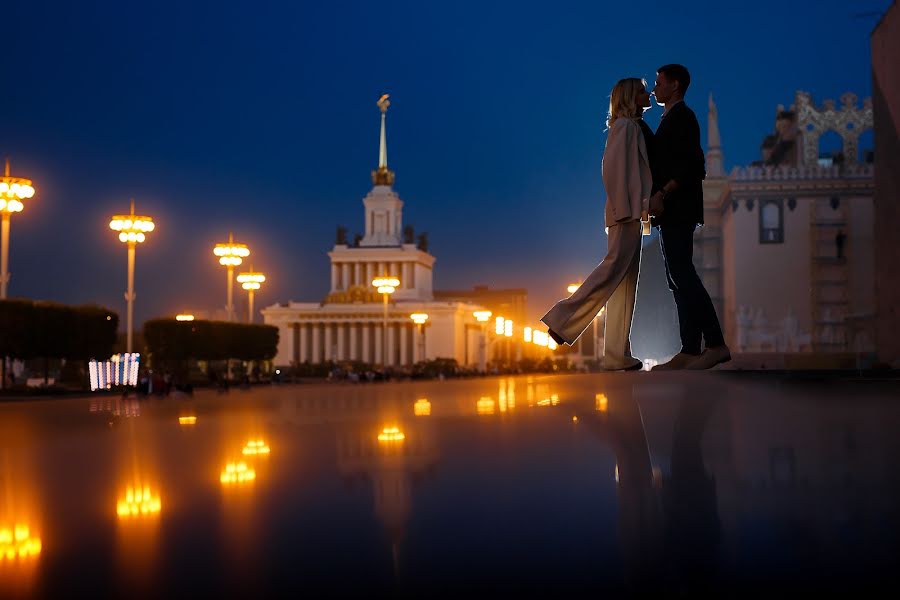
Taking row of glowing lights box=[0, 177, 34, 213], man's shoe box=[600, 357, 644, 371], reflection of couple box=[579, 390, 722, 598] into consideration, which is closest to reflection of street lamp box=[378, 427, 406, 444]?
reflection of couple box=[579, 390, 722, 598]

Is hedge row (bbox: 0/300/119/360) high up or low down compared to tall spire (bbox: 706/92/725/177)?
down

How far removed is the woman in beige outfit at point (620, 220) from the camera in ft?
23.6

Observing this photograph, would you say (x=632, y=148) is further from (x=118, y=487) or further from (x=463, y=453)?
(x=118, y=487)

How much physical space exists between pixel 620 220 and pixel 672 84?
47.6 inches

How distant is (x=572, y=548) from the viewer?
196 centimetres

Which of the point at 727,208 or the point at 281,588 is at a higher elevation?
the point at 727,208

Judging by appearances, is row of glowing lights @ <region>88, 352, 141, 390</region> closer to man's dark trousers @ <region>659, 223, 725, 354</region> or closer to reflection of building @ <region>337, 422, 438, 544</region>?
man's dark trousers @ <region>659, 223, 725, 354</region>

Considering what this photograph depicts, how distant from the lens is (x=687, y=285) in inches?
283

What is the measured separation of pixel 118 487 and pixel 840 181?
55664mm

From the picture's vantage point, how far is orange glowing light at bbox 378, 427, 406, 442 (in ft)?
14.6

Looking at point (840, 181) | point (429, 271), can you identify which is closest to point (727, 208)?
point (840, 181)

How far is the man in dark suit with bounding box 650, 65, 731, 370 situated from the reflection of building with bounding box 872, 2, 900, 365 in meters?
20.5

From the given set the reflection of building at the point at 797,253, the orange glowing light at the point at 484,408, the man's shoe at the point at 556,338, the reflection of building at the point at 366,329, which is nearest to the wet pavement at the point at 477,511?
the orange glowing light at the point at 484,408

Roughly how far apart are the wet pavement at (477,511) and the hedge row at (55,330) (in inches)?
928
